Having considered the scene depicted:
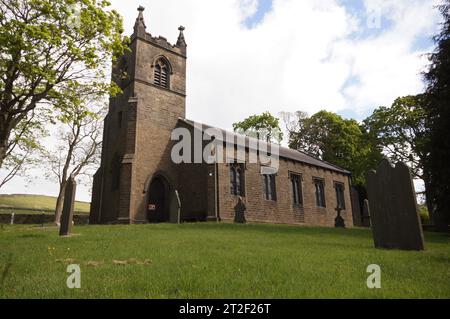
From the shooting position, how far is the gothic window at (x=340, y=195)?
3047 cm

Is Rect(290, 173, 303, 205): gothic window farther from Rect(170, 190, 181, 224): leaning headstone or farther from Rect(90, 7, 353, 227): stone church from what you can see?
Rect(170, 190, 181, 224): leaning headstone

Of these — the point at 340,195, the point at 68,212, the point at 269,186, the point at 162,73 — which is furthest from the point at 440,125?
the point at 162,73

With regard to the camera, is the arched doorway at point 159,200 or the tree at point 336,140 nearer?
the arched doorway at point 159,200

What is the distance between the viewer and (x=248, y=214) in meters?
22.2

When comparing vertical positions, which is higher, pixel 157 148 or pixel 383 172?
pixel 157 148

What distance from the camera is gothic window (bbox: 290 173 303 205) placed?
87.3ft

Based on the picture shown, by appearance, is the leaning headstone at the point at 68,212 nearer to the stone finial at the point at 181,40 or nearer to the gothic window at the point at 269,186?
the gothic window at the point at 269,186

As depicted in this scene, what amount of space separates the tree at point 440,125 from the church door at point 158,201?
16.0 meters

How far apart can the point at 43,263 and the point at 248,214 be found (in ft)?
55.6

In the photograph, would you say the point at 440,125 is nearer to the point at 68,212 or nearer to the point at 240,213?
the point at 240,213

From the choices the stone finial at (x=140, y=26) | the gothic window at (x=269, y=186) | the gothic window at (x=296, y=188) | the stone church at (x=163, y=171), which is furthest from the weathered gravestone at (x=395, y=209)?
the stone finial at (x=140, y=26)

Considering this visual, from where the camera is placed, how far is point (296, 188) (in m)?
26.9
